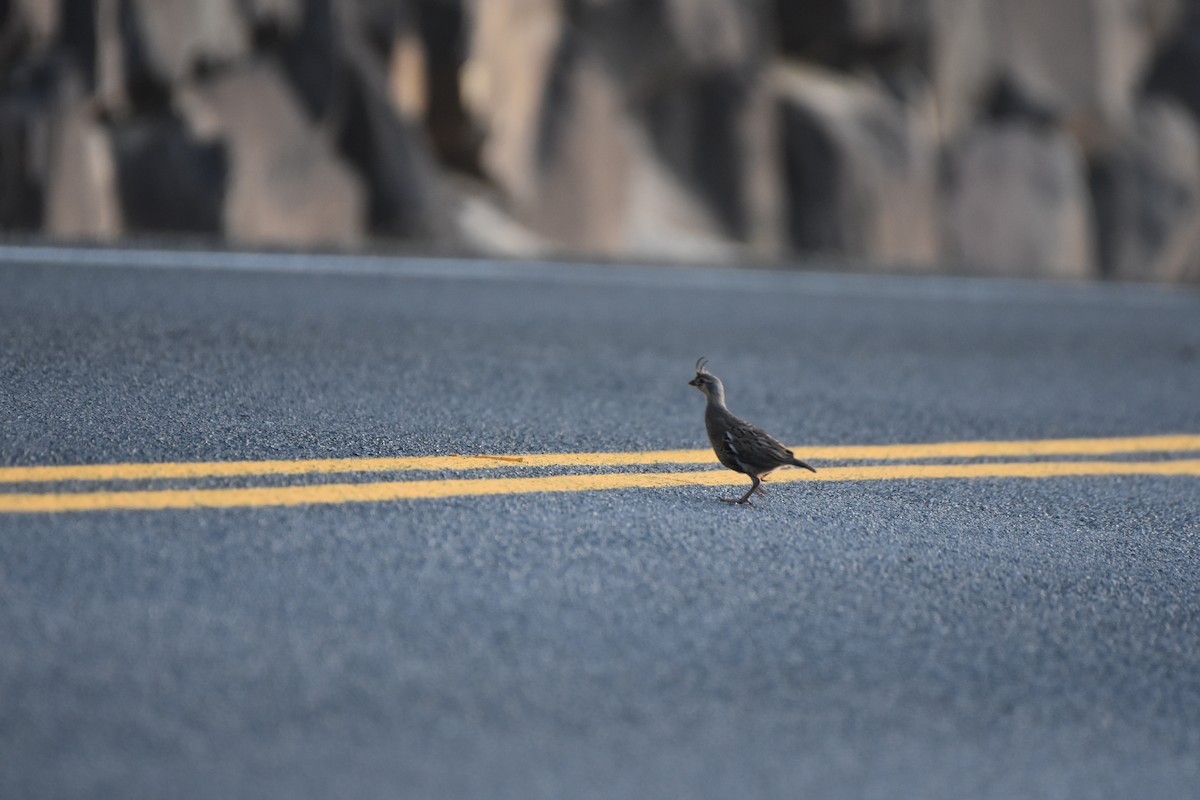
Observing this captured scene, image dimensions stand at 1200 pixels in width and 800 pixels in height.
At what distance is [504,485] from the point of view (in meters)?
4.08

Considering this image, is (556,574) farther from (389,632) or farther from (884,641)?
(884,641)

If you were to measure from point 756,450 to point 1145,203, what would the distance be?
553 inches

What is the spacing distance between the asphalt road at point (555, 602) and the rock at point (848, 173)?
28.0 feet

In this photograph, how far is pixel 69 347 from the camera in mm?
5395

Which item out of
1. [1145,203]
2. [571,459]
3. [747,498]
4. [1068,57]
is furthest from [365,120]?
[1145,203]

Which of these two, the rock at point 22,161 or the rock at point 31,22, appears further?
the rock at point 31,22

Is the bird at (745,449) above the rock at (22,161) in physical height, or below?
below

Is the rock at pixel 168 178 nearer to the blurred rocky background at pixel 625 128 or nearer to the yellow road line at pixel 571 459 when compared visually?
the blurred rocky background at pixel 625 128

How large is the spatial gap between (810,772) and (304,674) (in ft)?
3.02

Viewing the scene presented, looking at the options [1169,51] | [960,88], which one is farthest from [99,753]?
[1169,51]

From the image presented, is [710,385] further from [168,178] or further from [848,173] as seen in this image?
[848,173]

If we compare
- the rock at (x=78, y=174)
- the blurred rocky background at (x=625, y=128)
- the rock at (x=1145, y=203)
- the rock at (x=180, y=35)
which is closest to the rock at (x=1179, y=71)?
the blurred rocky background at (x=625, y=128)

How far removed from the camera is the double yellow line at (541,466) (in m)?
3.68

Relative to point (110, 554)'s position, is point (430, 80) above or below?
above
